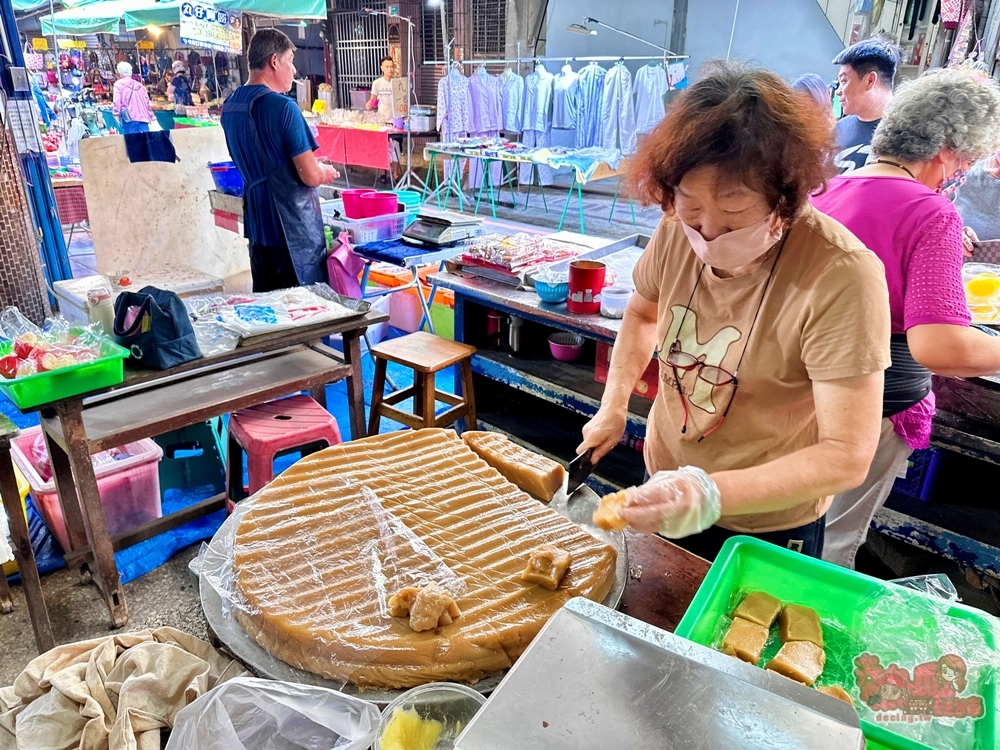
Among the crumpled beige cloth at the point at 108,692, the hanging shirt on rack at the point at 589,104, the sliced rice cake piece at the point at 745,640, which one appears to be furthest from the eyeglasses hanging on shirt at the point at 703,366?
the hanging shirt on rack at the point at 589,104

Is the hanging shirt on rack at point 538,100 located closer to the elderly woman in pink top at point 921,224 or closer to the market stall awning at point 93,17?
the market stall awning at point 93,17

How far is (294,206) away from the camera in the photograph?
4.31 meters

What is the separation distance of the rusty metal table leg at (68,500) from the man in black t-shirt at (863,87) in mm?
3982

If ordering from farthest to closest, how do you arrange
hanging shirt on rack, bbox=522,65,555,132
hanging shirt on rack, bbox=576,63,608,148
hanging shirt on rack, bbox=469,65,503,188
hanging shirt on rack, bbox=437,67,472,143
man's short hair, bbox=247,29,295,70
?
hanging shirt on rack, bbox=469,65,503,188 < hanging shirt on rack, bbox=437,67,472,143 < hanging shirt on rack, bbox=522,65,555,132 < hanging shirt on rack, bbox=576,63,608,148 < man's short hair, bbox=247,29,295,70

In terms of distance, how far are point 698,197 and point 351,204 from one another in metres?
3.73

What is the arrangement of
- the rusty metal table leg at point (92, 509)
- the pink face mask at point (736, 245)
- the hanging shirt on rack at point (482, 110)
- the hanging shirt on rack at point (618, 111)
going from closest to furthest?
the pink face mask at point (736, 245)
the rusty metal table leg at point (92, 509)
the hanging shirt on rack at point (618, 111)
the hanging shirt on rack at point (482, 110)

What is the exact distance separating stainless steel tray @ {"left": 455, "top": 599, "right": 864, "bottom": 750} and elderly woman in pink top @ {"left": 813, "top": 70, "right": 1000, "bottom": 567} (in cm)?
129

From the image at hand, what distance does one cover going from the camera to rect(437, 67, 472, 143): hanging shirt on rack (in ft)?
33.8

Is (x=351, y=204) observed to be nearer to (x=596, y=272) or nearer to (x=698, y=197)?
(x=596, y=272)

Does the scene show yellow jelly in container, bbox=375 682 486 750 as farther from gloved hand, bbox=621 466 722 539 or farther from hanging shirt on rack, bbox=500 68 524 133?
hanging shirt on rack, bbox=500 68 524 133

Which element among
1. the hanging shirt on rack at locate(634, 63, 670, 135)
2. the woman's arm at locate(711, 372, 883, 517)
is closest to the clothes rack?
the hanging shirt on rack at locate(634, 63, 670, 135)

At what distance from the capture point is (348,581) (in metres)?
1.48

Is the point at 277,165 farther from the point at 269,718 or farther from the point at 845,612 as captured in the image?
the point at 845,612

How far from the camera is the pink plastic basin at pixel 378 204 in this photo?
4680 mm
